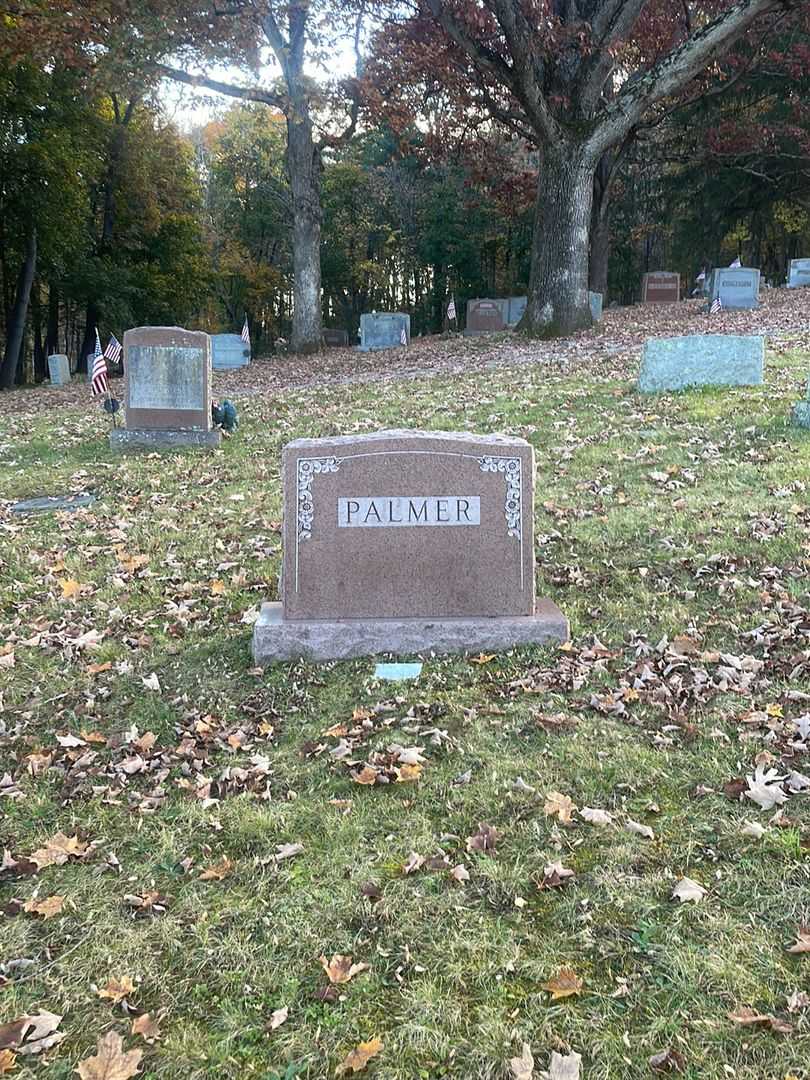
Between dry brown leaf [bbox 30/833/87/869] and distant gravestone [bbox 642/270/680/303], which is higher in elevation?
distant gravestone [bbox 642/270/680/303]

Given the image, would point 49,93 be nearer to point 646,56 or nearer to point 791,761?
point 646,56

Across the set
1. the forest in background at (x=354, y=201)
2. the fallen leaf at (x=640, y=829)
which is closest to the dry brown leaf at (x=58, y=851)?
the fallen leaf at (x=640, y=829)

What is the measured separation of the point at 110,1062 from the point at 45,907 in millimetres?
894

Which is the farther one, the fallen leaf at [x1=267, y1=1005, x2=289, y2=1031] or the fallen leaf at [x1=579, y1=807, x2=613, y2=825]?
the fallen leaf at [x1=579, y1=807, x2=613, y2=825]

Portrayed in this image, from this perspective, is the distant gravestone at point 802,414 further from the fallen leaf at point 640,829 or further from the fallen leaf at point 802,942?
the fallen leaf at point 802,942

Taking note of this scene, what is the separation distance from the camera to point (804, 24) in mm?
23484

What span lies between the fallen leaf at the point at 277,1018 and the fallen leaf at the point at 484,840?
1024mm

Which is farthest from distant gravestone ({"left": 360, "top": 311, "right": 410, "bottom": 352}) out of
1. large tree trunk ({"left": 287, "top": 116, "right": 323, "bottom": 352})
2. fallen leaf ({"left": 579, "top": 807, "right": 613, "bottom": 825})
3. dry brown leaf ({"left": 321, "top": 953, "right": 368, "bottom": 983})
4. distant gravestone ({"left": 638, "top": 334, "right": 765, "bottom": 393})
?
dry brown leaf ({"left": 321, "top": 953, "right": 368, "bottom": 983})

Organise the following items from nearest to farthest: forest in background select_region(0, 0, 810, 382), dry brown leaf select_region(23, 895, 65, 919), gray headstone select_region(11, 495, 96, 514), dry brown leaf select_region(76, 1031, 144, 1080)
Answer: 1. dry brown leaf select_region(76, 1031, 144, 1080)
2. dry brown leaf select_region(23, 895, 65, 919)
3. gray headstone select_region(11, 495, 96, 514)
4. forest in background select_region(0, 0, 810, 382)

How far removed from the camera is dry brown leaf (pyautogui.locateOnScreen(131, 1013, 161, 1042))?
8.82 feet

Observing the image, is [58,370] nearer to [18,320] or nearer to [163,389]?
[18,320]

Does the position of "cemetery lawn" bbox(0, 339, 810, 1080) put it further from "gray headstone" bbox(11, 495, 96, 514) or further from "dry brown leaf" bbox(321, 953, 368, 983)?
"gray headstone" bbox(11, 495, 96, 514)

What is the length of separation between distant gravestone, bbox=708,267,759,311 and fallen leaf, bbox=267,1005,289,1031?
26017mm

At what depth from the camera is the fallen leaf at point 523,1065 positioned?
247 centimetres
